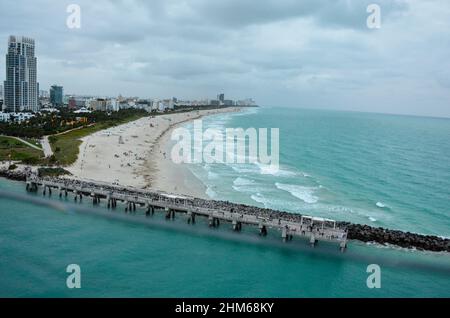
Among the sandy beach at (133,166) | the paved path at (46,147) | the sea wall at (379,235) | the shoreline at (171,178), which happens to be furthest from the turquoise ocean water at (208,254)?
the paved path at (46,147)

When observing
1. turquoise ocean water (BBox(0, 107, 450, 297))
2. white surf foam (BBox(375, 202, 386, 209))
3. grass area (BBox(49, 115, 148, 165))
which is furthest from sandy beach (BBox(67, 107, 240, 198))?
white surf foam (BBox(375, 202, 386, 209))

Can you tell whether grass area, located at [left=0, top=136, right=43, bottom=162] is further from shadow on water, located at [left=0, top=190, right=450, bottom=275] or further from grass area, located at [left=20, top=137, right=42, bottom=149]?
shadow on water, located at [left=0, top=190, right=450, bottom=275]

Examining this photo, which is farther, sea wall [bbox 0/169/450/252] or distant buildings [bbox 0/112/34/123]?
distant buildings [bbox 0/112/34/123]

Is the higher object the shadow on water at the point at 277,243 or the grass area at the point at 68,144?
the grass area at the point at 68,144

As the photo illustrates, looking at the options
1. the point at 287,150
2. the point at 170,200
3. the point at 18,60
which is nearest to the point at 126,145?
the point at 287,150

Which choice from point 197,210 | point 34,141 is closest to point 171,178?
point 197,210

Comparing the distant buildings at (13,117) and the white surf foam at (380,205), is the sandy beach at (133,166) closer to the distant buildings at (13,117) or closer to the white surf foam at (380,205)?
the white surf foam at (380,205)
